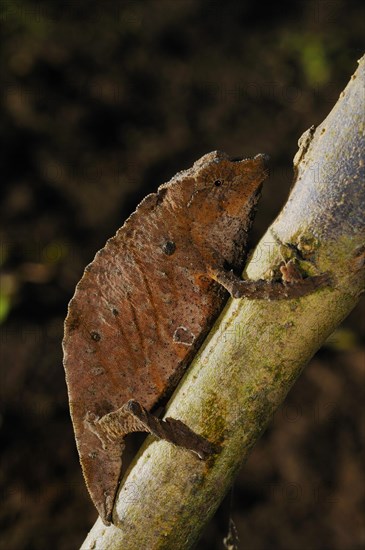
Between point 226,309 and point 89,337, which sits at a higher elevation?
point 89,337

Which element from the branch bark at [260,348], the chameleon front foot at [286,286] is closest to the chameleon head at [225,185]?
the branch bark at [260,348]

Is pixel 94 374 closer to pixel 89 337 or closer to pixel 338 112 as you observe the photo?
pixel 89 337

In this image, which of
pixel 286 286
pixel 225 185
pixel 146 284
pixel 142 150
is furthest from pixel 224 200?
pixel 142 150

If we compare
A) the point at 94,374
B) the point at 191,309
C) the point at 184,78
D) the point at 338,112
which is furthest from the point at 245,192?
the point at 184,78

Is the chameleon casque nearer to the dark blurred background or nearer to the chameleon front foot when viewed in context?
the chameleon front foot

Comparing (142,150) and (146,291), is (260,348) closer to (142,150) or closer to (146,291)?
(146,291)

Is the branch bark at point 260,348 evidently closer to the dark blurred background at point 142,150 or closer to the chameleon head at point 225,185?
the chameleon head at point 225,185

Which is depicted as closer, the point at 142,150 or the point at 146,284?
the point at 146,284
